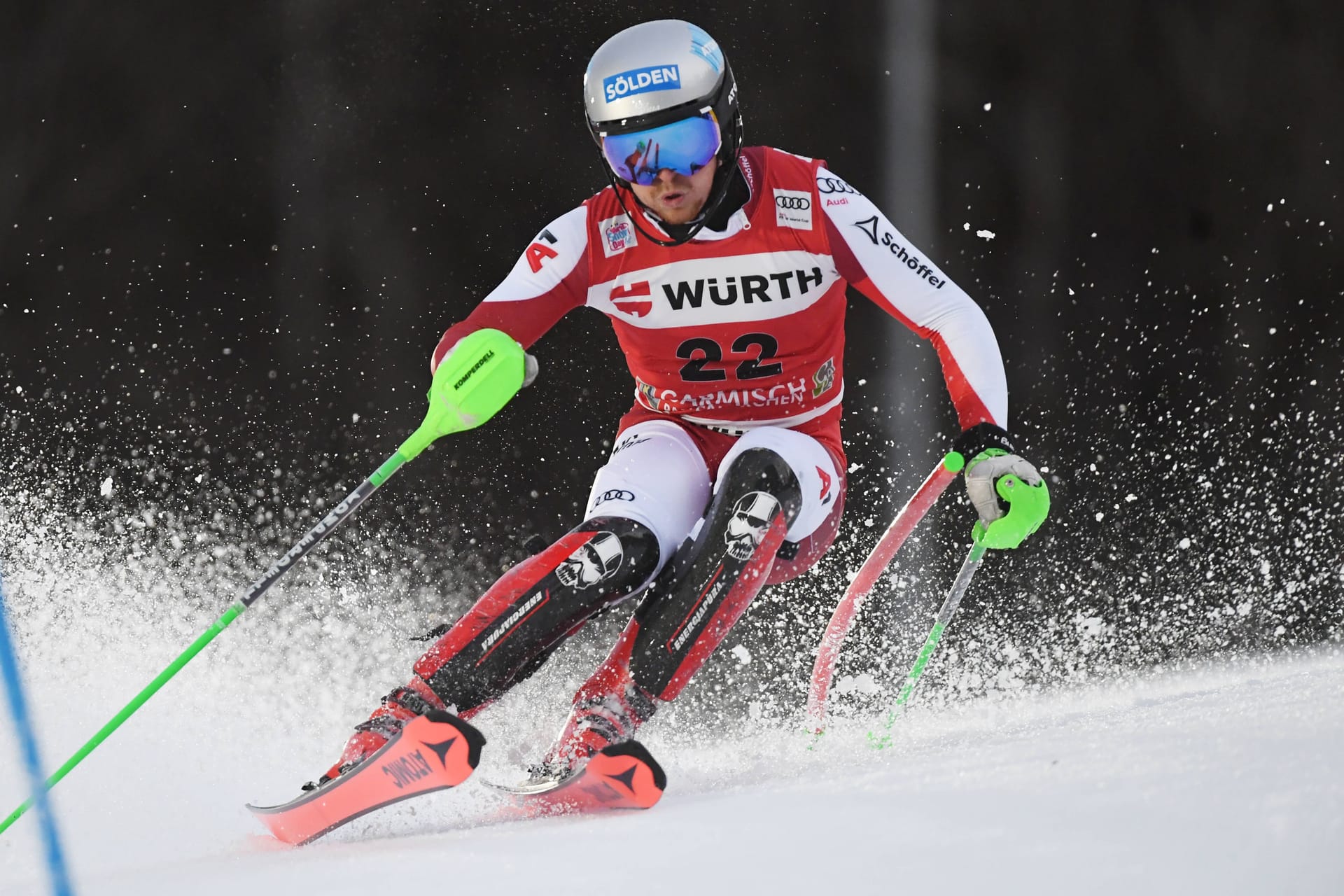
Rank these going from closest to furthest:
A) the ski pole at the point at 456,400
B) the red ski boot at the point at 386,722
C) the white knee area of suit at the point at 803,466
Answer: the red ski boot at the point at 386,722 → the ski pole at the point at 456,400 → the white knee area of suit at the point at 803,466

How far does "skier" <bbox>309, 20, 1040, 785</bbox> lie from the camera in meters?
2.20

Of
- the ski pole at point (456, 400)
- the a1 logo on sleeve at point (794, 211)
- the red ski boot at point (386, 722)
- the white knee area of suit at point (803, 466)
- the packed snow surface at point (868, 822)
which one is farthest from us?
the a1 logo on sleeve at point (794, 211)

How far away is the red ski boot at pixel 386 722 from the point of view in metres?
2.14

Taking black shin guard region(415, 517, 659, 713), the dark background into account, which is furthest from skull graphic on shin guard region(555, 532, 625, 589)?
the dark background

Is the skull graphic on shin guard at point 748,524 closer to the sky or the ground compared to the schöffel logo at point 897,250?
closer to the ground

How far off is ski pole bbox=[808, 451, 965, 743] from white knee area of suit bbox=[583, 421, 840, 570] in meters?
0.15

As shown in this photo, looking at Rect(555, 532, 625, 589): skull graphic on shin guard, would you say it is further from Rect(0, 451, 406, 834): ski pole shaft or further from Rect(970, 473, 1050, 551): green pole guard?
Rect(970, 473, 1050, 551): green pole guard

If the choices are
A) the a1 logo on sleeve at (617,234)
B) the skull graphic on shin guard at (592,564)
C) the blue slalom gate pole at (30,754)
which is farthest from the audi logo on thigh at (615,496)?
the blue slalom gate pole at (30,754)

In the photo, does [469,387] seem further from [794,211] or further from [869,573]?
[869,573]

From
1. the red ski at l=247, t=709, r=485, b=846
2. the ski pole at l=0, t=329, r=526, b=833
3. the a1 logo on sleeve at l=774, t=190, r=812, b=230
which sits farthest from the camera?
the a1 logo on sleeve at l=774, t=190, r=812, b=230

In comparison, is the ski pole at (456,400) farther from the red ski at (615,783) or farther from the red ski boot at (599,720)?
the red ski at (615,783)

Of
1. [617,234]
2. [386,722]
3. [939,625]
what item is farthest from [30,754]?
[939,625]

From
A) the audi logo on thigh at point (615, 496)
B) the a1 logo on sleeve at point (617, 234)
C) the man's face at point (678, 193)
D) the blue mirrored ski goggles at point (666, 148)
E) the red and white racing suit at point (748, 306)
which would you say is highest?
the blue mirrored ski goggles at point (666, 148)

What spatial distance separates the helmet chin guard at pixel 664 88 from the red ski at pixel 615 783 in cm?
102
